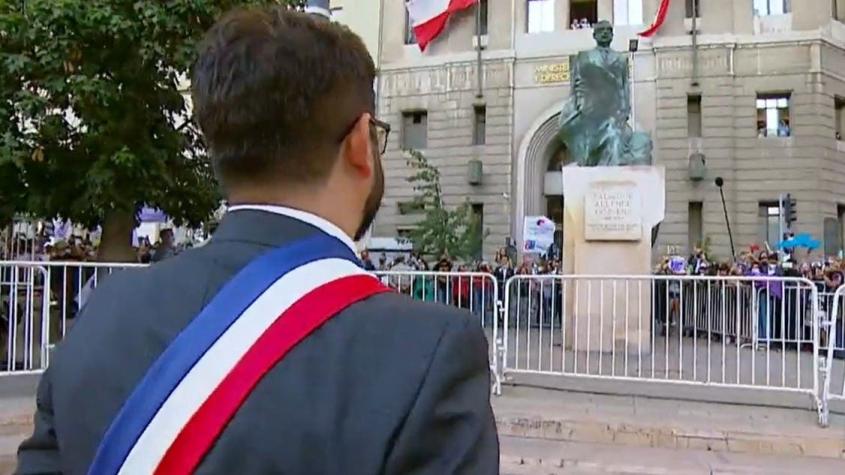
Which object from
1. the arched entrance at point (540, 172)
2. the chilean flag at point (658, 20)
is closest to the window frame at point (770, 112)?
the chilean flag at point (658, 20)

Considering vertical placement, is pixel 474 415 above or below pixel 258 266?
below

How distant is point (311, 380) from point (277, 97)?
41 cm

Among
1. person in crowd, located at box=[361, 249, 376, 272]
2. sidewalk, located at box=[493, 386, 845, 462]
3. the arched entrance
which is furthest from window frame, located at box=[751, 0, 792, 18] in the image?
sidewalk, located at box=[493, 386, 845, 462]

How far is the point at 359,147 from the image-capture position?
1.22 meters

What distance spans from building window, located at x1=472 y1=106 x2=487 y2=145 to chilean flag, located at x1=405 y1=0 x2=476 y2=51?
10.7 ft

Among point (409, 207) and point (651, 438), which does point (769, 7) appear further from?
point (651, 438)

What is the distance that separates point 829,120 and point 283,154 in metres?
30.5

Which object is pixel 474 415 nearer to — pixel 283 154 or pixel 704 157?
pixel 283 154

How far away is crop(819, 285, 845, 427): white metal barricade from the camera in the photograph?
6477 millimetres

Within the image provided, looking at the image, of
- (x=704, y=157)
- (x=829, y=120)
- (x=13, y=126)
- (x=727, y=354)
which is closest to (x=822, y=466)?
(x=727, y=354)

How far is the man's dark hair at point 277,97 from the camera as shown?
3.85ft

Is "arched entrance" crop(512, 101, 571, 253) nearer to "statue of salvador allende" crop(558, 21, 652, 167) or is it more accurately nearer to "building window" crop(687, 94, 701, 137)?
"building window" crop(687, 94, 701, 137)

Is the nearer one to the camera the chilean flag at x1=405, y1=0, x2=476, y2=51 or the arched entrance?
the arched entrance

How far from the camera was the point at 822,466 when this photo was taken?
5605 mm
